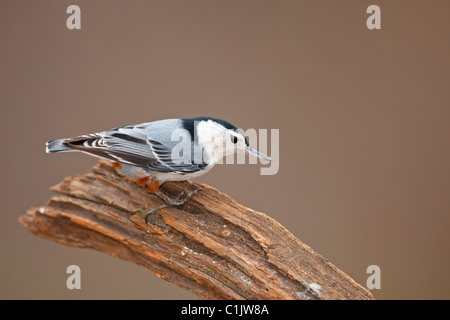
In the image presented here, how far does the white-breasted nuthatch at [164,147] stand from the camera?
184 cm

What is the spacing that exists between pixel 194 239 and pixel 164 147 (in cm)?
39

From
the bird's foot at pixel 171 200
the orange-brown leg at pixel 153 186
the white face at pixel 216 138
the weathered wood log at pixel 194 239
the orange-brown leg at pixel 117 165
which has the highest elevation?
the white face at pixel 216 138

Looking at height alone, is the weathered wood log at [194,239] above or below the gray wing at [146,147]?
below

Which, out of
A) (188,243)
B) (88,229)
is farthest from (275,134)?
(88,229)

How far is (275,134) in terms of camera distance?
2.59 meters

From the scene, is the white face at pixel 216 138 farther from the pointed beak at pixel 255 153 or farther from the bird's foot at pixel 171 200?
the bird's foot at pixel 171 200

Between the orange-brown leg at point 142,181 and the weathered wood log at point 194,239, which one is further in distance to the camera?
the orange-brown leg at point 142,181

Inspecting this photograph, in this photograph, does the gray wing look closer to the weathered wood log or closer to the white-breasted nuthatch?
Result: the white-breasted nuthatch

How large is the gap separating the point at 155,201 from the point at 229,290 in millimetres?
497

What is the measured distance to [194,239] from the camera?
178 centimetres

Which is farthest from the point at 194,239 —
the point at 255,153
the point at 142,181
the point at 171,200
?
the point at 255,153

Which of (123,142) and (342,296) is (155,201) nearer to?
(123,142)

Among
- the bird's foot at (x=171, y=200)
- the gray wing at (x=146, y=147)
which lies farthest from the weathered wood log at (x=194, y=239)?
the gray wing at (x=146, y=147)
